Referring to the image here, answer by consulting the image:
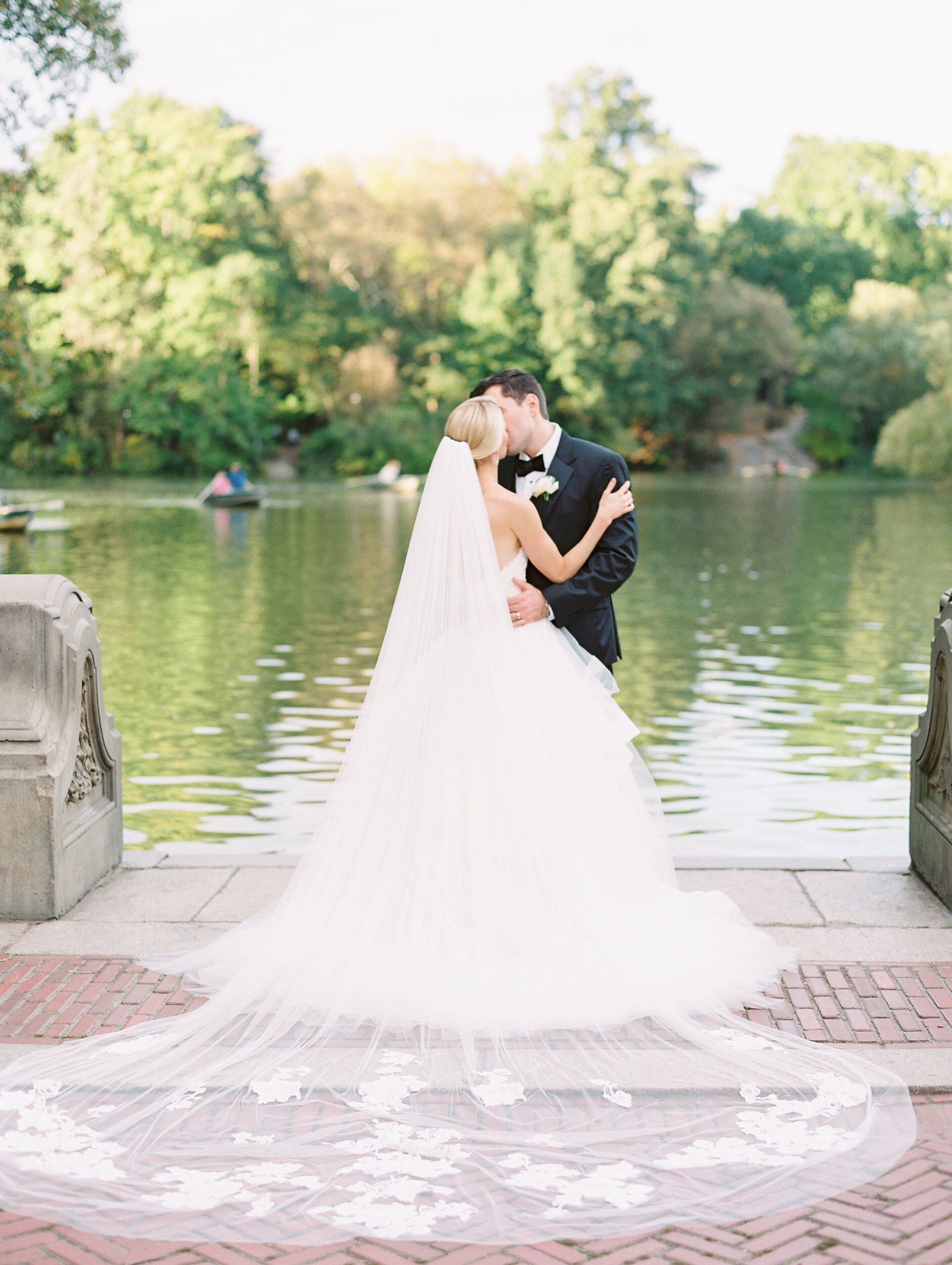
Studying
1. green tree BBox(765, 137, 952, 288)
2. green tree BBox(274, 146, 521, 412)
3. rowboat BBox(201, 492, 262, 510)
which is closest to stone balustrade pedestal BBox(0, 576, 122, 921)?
rowboat BBox(201, 492, 262, 510)

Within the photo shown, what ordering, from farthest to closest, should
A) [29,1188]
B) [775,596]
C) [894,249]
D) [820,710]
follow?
1. [894,249]
2. [775,596]
3. [820,710]
4. [29,1188]

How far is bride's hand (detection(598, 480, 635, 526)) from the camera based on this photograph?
187 inches

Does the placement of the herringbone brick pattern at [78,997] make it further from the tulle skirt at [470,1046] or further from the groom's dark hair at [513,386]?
the groom's dark hair at [513,386]

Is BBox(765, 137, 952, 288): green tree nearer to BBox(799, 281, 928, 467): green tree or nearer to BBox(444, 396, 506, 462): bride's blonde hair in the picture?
BBox(799, 281, 928, 467): green tree

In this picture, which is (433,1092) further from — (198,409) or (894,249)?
(894,249)

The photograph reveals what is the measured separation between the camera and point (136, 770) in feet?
28.8

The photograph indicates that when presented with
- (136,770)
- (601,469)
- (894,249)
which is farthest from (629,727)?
(894,249)

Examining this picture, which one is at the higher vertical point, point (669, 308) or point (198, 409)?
point (669, 308)

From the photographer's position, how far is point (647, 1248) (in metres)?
2.78

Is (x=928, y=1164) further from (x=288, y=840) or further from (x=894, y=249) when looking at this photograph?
(x=894, y=249)

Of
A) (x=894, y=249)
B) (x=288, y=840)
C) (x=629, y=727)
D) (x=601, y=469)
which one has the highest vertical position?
(x=894, y=249)

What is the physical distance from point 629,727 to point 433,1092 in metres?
1.69

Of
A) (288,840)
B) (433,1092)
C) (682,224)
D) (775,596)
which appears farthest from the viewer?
(682,224)

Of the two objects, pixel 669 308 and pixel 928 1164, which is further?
pixel 669 308
